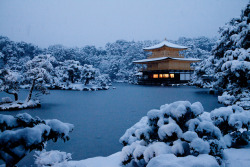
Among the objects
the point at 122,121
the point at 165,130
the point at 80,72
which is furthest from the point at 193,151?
the point at 80,72

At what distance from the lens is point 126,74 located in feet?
149

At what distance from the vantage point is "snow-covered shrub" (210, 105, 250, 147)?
3551 millimetres

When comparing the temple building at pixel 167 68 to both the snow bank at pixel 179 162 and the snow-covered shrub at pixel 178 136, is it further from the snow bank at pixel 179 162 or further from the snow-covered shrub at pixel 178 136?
the snow bank at pixel 179 162

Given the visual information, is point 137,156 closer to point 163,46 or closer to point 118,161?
point 118,161

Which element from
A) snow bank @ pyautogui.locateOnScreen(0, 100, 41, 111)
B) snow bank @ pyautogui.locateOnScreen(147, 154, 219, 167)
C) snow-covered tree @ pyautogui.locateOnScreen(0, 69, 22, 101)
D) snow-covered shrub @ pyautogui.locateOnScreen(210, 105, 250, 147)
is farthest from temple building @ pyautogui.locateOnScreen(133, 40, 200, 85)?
snow bank @ pyautogui.locateOnScreen(147, 154, 219, 167)

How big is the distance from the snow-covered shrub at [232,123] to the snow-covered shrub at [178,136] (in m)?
0.80

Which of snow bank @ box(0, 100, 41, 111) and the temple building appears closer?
snow bank @ box(0, 100, 41, 111)

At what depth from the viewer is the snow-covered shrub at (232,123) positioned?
355cm

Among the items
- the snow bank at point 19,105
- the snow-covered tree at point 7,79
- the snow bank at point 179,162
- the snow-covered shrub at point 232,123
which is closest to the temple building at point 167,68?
the snow bank at point 19,105

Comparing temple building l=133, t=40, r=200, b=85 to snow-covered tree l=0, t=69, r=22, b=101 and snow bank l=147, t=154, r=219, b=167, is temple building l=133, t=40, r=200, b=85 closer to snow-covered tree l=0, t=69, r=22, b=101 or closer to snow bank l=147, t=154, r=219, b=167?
snow-covered tree l=0, t=69, r=22, b=101

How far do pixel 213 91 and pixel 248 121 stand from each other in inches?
588

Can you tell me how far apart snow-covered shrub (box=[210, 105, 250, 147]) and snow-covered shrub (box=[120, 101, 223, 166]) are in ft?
2.63

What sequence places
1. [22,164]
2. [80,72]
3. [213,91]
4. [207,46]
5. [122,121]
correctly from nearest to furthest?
[22,164]
[122,121]
[213,91]
[80,72]
[207,46]

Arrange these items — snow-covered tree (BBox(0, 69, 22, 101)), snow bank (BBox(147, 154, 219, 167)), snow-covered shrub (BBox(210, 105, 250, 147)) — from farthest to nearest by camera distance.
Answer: snow-covered tree (BBox(0, 69, 22, 101)) < snow-covered shrub (BBox(210, 105, 250, 147)) < snow bank (BBox(147, 154, 219, 167))
